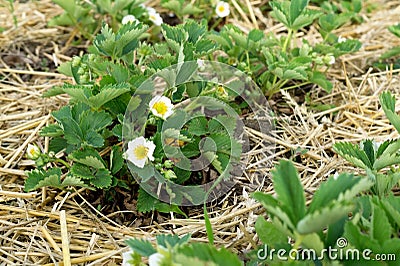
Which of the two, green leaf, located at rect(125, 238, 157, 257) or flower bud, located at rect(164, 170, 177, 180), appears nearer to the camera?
green leaf, located at rect(125, 238, 157, 257)

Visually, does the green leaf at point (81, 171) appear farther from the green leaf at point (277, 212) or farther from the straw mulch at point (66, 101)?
the green leaf at point (277, 212)

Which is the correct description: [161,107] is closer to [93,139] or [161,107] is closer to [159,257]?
[93,139]

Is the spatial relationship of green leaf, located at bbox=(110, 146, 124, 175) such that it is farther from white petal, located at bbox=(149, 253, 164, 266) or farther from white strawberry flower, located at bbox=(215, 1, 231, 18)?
white strawberry flower, located at bbox=(215, 1, 231, 18)

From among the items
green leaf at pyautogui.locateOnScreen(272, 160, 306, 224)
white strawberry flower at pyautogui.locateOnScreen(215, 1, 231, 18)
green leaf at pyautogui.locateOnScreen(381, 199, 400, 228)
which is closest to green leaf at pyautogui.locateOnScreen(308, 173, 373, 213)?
green leaf at pyautogui.locateOnScreen(272, 160, 306, 224)

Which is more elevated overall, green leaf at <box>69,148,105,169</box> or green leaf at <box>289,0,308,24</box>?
green leaf at <box>289,0,308,24</box>

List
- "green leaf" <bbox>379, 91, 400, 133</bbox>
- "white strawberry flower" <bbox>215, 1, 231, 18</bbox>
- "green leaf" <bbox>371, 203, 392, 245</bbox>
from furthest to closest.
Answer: "white strawberry flower" <bbox>215, 1, 231, 18</bbox> → "green leaf" <bbox>379, 91, 400, 133</bbox> → "green leaf" <bbox>371, 203, 392, 245</bbox>

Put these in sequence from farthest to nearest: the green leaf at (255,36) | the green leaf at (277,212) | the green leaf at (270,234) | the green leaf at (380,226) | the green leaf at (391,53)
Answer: the green leaf at (391,53) → the green leaf at (255,36) → the green leaf at (270,234) → the green leaf at (380,226) → the green leaf at (277,212)

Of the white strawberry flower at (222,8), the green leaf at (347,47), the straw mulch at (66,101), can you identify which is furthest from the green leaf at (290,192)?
the white strawberry flower at (222,8)

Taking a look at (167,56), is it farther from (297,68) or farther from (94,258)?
(94,258)
